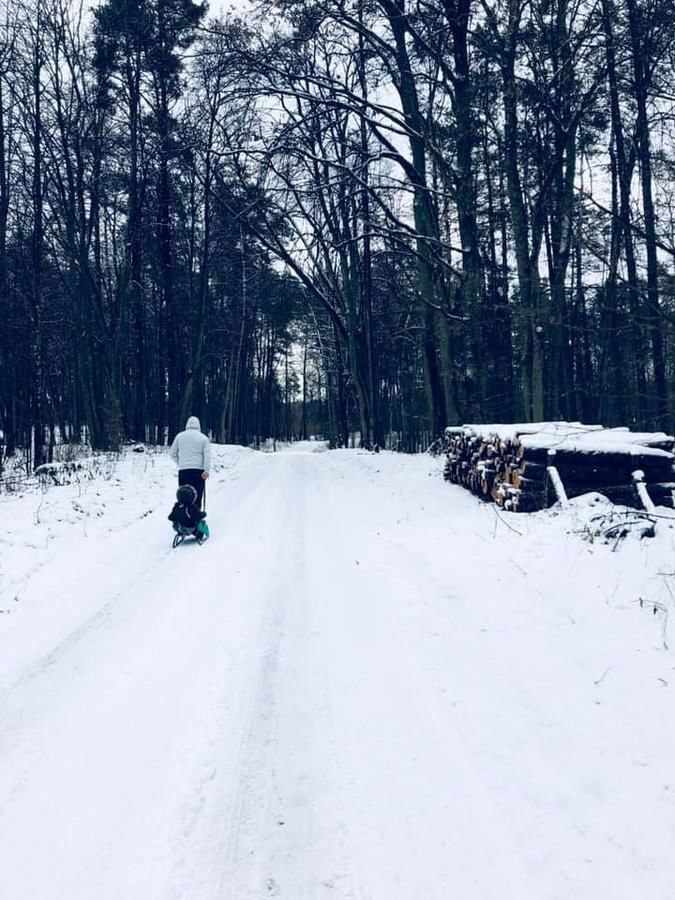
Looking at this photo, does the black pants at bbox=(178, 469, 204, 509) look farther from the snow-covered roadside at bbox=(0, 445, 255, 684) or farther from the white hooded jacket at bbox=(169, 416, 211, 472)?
the snow-covered roadside at bbox=(0, 445, 255, 684)

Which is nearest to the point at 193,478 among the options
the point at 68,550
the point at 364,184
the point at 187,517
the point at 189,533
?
the point at 187,517

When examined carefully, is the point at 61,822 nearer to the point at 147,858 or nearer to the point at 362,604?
the point at 147,858

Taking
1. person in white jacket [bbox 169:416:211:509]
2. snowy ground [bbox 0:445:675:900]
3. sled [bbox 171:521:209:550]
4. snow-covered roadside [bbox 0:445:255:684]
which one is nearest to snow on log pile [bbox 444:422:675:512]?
snowy ground [bbox 0:445:675:900]

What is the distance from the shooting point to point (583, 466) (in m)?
8.58

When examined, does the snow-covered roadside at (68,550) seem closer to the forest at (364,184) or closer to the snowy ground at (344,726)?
the snowy ground at (344,726)

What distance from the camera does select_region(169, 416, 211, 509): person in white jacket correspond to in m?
9.18

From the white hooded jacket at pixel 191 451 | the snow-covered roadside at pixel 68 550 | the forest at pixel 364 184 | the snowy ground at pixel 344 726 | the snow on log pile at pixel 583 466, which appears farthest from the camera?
the forest at pixel 364 184

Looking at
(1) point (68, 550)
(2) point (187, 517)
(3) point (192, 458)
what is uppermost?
(3) point (192, 458)

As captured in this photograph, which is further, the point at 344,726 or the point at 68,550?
the point at 68,550

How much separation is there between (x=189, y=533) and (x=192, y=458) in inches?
59.2

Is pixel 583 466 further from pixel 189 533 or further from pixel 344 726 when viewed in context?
pixel 344 726

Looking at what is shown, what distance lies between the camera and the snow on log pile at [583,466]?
8.23 m

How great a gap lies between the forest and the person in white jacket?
290 inches

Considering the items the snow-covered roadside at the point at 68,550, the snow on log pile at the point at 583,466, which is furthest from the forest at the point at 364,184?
the snow-covered roadside at the point at 68,550
